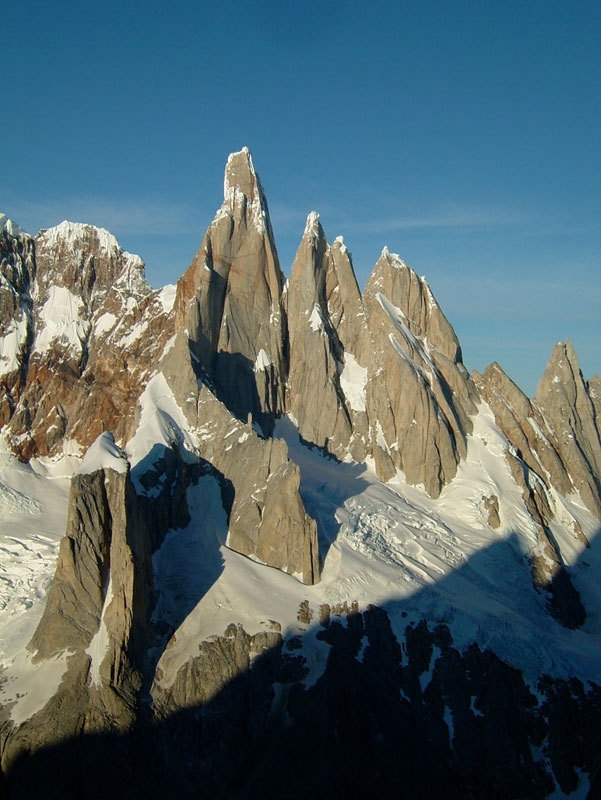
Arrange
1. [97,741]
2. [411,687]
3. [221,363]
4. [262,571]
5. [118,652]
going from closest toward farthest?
[97,741]
[118,652]
[411,687]
[262,571]
[221,363]

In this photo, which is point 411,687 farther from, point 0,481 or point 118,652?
point 0,481

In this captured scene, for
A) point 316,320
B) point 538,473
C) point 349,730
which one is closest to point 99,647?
point 349,730

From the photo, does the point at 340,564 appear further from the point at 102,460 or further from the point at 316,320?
the point at 316,320

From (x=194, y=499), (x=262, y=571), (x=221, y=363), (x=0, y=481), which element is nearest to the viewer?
(x=262, y=571)

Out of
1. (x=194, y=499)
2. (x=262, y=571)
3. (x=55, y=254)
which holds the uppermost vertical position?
(x=55, y=254)

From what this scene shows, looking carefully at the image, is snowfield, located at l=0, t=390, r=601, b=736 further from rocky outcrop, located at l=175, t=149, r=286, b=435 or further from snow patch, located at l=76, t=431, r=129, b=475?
rocky outcrop, located at l=175, t=149, r=286, b=435

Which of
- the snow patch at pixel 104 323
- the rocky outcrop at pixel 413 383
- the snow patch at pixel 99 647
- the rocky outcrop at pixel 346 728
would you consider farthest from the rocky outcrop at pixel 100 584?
the snow patch at pixel 104 323

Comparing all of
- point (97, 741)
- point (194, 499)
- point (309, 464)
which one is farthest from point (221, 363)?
point (97, 741)

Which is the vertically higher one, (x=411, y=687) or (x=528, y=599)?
(x=528, y=599)
